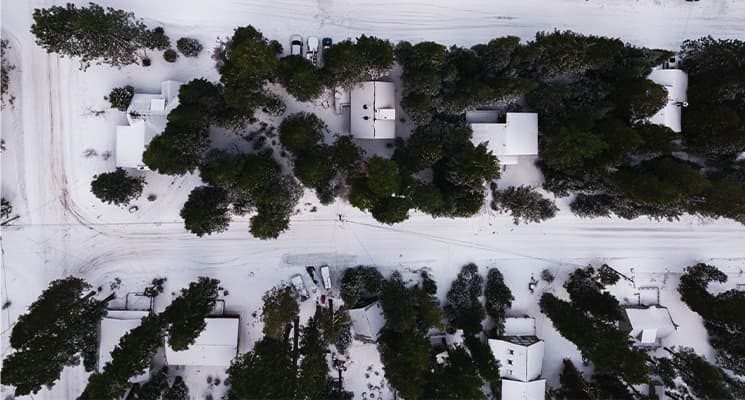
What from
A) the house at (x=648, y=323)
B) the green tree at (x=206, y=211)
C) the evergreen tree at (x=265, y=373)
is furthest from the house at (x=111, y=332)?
the house at (x=648, y=323)

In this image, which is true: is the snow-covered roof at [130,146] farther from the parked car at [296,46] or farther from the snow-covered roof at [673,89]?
the snow-covered roof at [673,89]

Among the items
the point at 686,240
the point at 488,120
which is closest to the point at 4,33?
the point at 488,120

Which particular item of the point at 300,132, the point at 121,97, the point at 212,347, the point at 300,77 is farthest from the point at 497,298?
the point at 121,97

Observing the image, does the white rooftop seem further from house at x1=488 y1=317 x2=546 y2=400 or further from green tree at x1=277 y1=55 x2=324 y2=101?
house at x1=488 y1=317 x2=546 y2=400

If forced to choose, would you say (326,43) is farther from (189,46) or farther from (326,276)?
(326,276)

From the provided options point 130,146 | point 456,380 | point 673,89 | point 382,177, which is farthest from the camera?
point 673,89

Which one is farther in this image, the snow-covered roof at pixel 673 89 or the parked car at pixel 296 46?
the parked car at pixel 296 46
